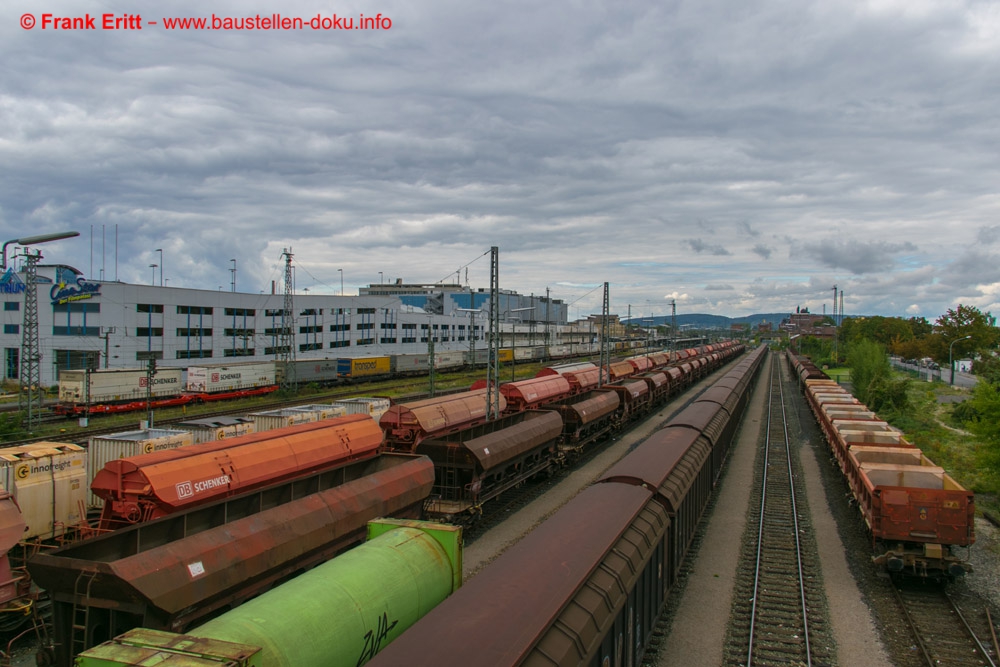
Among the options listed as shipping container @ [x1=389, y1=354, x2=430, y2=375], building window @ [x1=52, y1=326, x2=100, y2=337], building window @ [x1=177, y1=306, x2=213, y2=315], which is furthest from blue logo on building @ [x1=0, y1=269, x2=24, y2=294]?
shipping container @ [x1=389, y1=354, x2=430, y2=375]

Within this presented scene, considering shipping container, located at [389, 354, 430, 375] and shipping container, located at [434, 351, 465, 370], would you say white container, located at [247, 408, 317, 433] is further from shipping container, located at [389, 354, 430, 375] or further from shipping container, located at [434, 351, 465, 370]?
shipping container, located at [434, 351, 465, 370]

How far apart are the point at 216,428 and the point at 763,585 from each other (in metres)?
19.6

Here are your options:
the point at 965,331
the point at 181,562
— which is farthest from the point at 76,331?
the point at 965,331

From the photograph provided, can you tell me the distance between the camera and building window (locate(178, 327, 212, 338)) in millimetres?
64688

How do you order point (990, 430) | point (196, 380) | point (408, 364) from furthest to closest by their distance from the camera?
point (408, 364), point (196, 380), point (990, 430)

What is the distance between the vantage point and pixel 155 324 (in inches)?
2441

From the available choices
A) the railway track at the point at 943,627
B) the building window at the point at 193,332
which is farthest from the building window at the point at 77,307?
the railway track at the point at 943,627

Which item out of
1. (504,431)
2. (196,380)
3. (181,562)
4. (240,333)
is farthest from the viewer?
(240,333)

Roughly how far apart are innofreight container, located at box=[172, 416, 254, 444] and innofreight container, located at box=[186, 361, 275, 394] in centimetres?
2699

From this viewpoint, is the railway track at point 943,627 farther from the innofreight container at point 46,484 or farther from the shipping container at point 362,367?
the shipping container at point 362,367

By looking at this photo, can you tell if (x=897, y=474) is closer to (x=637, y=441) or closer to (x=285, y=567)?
(x=285, y=567)

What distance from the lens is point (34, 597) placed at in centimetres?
1232

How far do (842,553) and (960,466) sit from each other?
1584 centimetres

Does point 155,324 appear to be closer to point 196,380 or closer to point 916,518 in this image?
point 196,380
